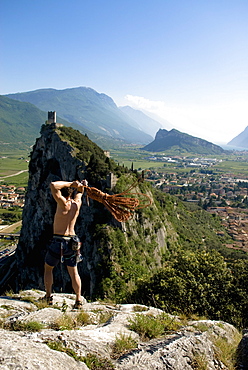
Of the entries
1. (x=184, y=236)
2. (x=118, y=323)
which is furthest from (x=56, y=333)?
(x=184, y=236)

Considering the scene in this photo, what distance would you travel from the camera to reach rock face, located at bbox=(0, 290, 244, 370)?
3357 millimetres

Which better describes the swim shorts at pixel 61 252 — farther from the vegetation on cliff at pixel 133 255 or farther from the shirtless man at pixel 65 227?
the vegetation on cliff at pixel 133 255

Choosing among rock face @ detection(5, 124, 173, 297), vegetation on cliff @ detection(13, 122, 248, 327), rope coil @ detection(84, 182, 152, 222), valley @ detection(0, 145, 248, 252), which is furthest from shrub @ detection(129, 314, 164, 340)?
valley @ detection(0, 145, 248, 252)

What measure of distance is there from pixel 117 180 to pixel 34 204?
17.6 meters

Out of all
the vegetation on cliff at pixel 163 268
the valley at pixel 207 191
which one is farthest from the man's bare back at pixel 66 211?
the valley at pixel 207 191

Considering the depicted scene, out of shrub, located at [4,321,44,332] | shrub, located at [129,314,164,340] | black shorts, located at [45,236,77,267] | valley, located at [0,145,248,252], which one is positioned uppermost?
black shorts, located at [45,236,77,267]

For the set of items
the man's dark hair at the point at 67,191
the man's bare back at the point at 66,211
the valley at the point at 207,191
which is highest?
the man's dark hair at the point at 67,191

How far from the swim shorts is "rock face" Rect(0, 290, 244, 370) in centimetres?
110

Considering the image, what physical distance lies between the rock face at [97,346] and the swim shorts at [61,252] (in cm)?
110

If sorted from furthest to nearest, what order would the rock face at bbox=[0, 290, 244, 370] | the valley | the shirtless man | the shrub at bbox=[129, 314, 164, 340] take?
the valley → the shirtless man → the shrub at bbox=[129, 314, 164, 340] → the rock face at bbox=[0, 290, 244, 370]

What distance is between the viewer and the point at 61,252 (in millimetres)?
6094

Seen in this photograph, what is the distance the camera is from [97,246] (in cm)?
2727

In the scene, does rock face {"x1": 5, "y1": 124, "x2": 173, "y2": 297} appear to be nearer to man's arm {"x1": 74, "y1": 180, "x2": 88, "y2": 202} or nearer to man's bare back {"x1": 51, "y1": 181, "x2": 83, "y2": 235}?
man's bare back {"x1": 51, "y1": 181, "x2": 83, "y2": 235}

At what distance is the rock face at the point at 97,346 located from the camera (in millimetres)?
3357
